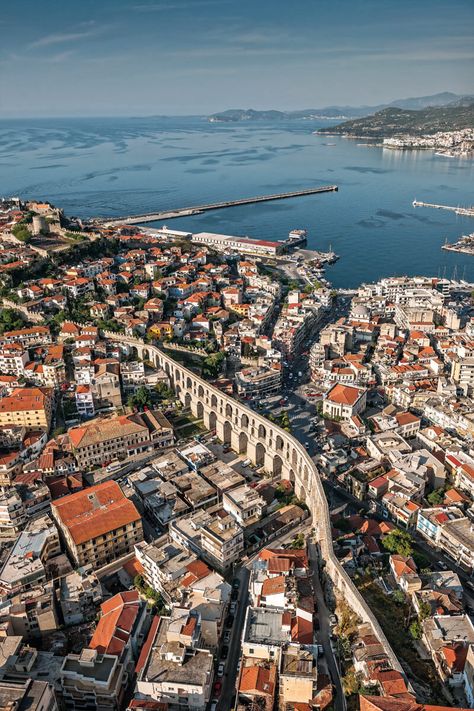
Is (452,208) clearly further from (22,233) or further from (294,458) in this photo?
(294,458)

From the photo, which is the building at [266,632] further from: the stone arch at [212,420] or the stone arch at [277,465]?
the stone arch at [212,420]

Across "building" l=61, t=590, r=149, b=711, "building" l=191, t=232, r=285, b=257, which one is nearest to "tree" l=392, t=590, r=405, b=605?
"building" l=61, t=590, r=149, b=711

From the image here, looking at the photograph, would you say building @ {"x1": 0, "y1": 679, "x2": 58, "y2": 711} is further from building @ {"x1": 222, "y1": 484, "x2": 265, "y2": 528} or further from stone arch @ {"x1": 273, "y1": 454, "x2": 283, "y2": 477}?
stone arch @ {"x1": 273, "y1": 454, "x2": 283, "y2": 477}

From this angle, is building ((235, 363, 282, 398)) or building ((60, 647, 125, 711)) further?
building ((235, 363, 282, 398))

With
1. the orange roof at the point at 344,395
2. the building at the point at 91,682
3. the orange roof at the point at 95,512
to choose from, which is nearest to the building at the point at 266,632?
the building at the point at 91,682

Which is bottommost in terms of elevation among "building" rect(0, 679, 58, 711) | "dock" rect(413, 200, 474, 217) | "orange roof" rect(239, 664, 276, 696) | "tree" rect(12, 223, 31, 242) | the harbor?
"orange roof" rect(239, 664, 276, 696)

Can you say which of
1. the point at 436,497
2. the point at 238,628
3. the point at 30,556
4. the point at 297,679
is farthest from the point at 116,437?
the point at 436,497

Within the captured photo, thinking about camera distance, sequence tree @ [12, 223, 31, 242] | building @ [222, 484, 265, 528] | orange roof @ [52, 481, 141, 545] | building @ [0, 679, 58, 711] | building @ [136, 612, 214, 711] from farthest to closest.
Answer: tree @ [12, 223, 31, 242] < building @ [222, 484, 265, 528] < orange roof @ [52, 481, 141, 545] < building @ [136, 612, 214, 711] < building @ [0, 679, 58, 711]
